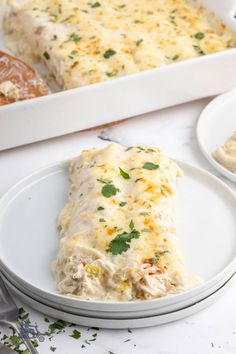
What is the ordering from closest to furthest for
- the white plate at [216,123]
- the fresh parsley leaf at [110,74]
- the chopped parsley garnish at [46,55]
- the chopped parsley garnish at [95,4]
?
the white plate at [216,123]
the fresh parsley leaf at [110,74]
the chopped parsley garnish at [46,55]
the chopped parsley garnish at [95,4]

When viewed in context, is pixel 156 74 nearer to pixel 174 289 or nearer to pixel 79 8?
pixel 79 8

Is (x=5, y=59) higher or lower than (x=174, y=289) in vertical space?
lower

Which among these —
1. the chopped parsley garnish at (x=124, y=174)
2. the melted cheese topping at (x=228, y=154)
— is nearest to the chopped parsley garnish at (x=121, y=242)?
the chopped parsley garnish at (x=124, y=174)

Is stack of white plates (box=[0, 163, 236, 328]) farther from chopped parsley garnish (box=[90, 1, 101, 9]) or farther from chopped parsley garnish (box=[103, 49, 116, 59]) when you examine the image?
chopped parsley garnish (box=[90, 1, 101, 9])

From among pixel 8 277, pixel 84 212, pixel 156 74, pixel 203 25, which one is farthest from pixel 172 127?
pixel 8 277

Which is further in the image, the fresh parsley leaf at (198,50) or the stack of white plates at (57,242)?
the fresh parsley leaf at (198,50)

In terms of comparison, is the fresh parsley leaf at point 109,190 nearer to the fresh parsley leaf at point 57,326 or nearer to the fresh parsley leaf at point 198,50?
the fresh parsley leaf at point 57,326

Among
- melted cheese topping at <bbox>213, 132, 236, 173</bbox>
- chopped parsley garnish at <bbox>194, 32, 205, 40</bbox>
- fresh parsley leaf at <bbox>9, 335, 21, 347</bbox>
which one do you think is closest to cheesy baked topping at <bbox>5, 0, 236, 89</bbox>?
chopped parsley garnish at <bbox>194, 32, 205, 40</bbox>

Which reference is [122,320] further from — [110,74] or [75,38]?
[75,38]
